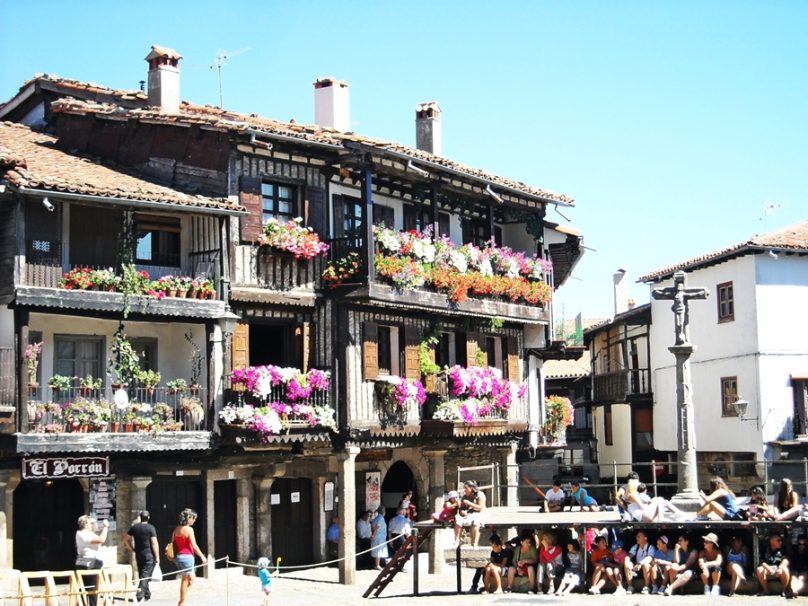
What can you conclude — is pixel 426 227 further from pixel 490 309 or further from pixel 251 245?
pixel 251 245

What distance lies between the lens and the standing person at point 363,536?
33656mm

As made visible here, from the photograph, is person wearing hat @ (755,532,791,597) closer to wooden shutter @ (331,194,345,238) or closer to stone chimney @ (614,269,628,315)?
wooden shutter @ (331,194,345,238)

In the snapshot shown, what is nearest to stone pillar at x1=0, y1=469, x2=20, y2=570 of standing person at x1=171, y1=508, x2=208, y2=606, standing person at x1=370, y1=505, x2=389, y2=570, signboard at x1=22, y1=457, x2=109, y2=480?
signboard at x1=22, y1=457, x2=109, y2=480

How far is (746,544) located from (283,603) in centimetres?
920

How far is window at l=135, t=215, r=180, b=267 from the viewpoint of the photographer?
29641mm

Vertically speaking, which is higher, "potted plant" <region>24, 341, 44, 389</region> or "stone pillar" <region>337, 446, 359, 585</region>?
"potted plant" <region>24, 341, 44, 389</region>

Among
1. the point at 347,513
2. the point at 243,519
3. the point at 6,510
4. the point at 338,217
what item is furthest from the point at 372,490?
the point at 6,510

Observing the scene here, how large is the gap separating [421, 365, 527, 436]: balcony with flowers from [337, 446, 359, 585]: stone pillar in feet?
9.71

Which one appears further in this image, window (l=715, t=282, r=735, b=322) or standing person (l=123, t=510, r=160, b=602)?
window (l=715, t=282, r=735, b=322)

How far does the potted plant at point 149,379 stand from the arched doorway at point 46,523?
285 cm

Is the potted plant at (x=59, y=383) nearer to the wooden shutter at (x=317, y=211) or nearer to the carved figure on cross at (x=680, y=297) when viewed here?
the wooden shutter at (x=317, y=211)

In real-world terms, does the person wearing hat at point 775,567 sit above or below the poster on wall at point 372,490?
below

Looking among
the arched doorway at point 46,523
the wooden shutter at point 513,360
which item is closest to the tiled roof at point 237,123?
the wooden shutter at point 513,360

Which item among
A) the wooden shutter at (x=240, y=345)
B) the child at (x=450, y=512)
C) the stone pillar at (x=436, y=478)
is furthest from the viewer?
the stone pillar at (x=436, y=478)
